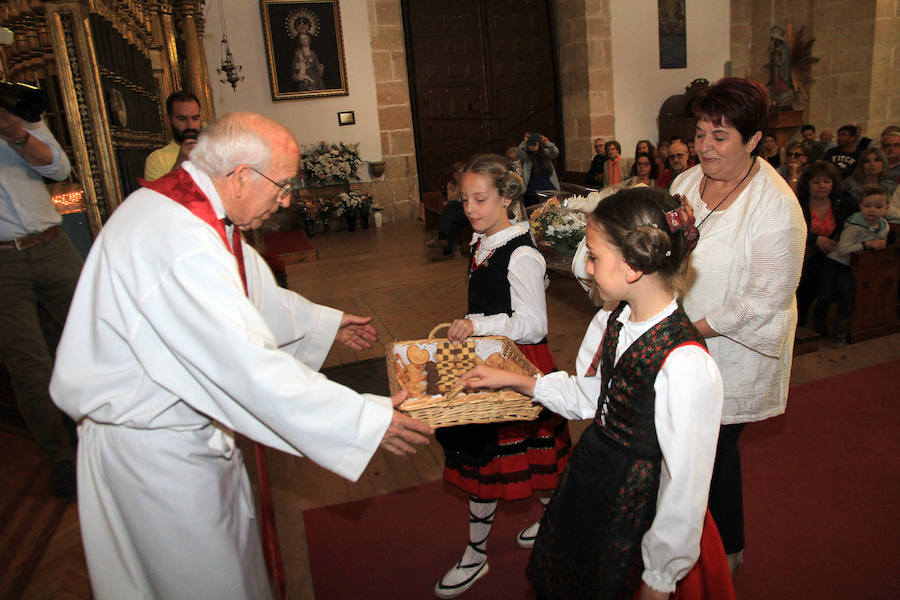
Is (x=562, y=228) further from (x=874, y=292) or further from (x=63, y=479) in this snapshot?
(x=63, y=479)

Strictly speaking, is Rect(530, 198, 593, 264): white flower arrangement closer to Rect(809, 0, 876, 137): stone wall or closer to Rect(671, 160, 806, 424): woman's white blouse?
Rect(671, 160, 806, 424): woman's white blouse

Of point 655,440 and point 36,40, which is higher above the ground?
point 36,40

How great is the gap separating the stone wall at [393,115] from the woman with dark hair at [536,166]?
4.44 m

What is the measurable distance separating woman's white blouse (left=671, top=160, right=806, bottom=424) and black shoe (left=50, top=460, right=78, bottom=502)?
2974 mm

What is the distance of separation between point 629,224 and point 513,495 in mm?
1196

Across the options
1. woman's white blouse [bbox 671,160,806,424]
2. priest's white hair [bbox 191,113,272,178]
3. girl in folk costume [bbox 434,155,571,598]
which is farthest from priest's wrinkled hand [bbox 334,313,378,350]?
woman's white blouse [bbox 671,160,806,424]

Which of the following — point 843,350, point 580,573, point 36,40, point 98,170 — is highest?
point 36,40

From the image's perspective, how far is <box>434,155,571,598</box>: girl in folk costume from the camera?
2258mm

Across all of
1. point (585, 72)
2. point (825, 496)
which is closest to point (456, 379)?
point (825, 496)

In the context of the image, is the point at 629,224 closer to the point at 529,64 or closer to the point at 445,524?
the point at 445,524

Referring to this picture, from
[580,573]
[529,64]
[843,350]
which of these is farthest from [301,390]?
[529,64]

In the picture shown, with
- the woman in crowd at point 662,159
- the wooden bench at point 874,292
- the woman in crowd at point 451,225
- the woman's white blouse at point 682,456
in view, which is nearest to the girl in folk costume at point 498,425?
the woman's white blouse at point 682,456

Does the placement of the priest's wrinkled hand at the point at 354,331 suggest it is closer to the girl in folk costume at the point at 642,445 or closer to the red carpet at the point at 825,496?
the girl in folk costume at the point at 642,445

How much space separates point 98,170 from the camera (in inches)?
114
